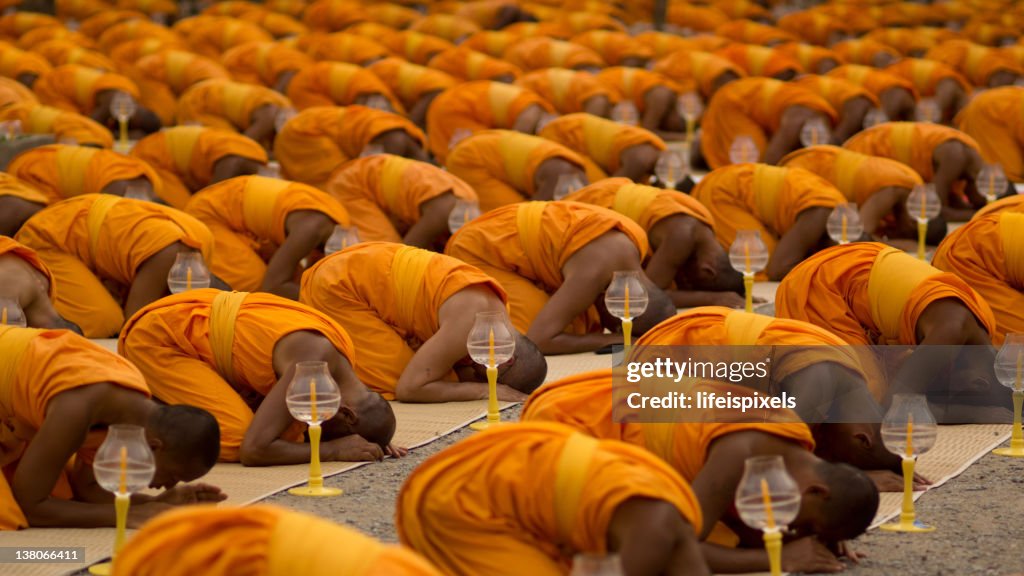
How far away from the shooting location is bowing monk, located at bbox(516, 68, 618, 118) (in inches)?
440

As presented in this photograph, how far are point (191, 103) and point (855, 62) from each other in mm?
6149

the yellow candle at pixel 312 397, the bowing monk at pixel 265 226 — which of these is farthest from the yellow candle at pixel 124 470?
the bowing monk at pixel 265 226

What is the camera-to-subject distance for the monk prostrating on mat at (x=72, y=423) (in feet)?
13.6

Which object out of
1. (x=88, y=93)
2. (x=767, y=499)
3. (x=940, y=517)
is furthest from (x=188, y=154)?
(x=767, y=499)

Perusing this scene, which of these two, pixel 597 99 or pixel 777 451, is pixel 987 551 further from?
pixel 597 99

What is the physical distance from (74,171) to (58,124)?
1.79 m

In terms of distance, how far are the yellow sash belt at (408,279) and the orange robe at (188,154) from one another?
3.10m

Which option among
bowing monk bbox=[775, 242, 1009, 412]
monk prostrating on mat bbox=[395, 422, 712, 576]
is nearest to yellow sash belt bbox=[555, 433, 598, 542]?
monk prostrating on mat bbox=[395, 422, 712, 576]

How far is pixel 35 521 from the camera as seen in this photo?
4.30 m

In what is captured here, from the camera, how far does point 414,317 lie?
577 centimetres

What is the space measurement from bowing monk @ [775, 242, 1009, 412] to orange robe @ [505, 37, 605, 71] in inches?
297

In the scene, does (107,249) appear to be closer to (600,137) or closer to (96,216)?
(96,216)

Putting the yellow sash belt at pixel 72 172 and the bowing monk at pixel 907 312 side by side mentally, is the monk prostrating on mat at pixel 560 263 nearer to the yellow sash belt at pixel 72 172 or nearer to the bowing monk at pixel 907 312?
the bowing monk at pixel 907 312

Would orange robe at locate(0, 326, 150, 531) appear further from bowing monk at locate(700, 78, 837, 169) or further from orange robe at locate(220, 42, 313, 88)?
orange robe at locate(220, 42, 313, 88)
